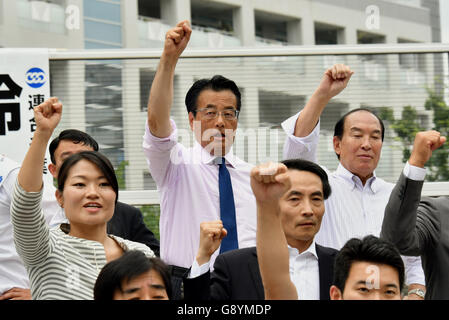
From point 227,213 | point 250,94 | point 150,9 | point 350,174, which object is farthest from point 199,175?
point 150,9

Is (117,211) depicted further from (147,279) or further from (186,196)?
(147,279)

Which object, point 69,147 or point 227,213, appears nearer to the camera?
point 227,213

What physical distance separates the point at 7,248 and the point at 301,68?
91.3 inches

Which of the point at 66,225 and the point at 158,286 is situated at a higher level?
the point at 66,225

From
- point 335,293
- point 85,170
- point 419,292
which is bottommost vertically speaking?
point 419,292

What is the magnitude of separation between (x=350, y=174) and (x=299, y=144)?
355 mm

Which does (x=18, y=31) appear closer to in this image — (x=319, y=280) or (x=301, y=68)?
(x=301, y=68)

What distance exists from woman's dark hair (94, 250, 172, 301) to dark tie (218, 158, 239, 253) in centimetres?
96

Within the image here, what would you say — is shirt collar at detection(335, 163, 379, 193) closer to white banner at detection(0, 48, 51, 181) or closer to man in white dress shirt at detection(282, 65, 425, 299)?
man in white dress shirt at detection(282, 65, 425, 299)

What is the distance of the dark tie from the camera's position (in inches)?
154

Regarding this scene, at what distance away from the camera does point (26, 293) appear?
13.2ft

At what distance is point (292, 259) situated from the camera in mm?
3500

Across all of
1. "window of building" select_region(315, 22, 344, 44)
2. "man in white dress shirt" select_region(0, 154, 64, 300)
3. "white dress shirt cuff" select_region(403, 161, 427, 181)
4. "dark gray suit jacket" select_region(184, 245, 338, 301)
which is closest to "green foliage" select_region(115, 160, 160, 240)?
"man in white dress shirt" select_region(0, 154, 64, 300)

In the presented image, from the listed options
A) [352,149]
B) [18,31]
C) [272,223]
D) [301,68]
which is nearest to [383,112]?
[301,68]
